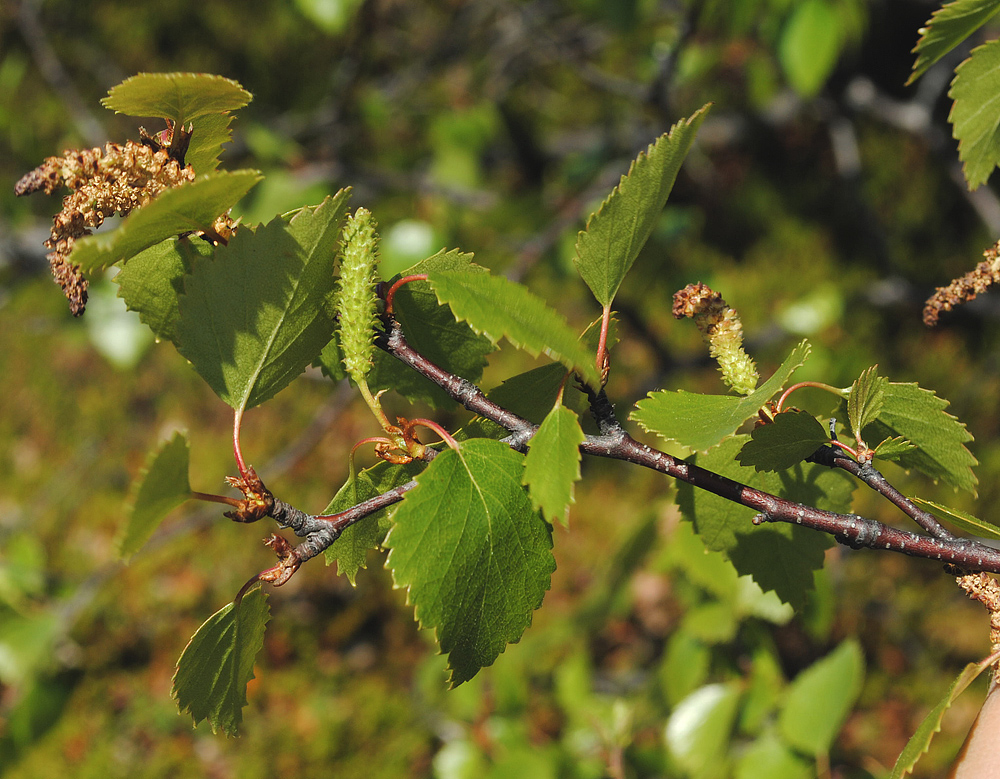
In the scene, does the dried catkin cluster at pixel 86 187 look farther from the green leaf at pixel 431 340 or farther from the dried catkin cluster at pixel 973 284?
the dried catkin cluster at pixel 973 284

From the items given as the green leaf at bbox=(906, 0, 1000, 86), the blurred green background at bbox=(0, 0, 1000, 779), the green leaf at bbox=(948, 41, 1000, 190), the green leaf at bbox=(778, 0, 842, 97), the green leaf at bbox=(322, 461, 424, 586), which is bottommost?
the blurred green background at bbox=(0, 0, 1000, 779)

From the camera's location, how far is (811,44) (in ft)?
5.79

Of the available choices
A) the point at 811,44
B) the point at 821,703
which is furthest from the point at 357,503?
the point at 811,44

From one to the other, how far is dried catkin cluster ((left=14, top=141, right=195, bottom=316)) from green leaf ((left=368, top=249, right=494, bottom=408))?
0.23m

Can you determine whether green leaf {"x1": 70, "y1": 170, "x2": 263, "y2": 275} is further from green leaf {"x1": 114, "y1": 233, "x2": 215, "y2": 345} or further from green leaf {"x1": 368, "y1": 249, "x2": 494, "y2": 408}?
green leaf {"x1": 368, "y1": 249, "x2": 494, "y2": 408}

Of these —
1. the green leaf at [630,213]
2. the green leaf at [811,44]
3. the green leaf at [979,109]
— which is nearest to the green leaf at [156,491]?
the green leaf at [630,213]

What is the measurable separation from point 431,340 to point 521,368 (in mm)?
2422

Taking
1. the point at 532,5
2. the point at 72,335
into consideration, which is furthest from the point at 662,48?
the point at 72,335

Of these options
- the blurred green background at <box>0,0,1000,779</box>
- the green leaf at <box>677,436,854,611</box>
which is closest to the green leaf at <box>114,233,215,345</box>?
the green leaf at <box>677,436,854,611</box>

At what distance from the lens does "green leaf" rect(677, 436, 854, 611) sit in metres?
0.79

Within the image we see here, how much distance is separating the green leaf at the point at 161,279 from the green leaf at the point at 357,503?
207 mm

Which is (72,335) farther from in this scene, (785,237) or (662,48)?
(785,237)

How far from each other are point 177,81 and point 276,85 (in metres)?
3.49

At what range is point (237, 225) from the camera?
0.67 metres
